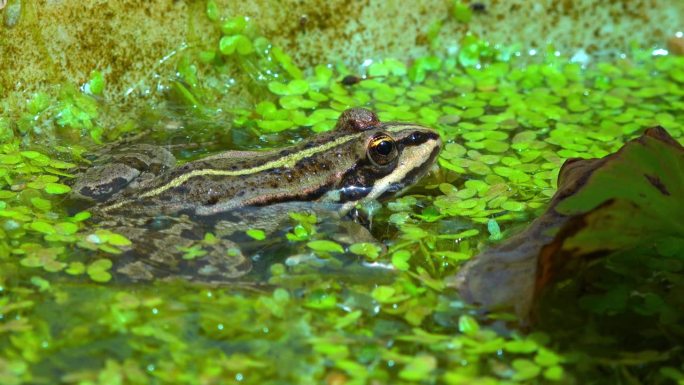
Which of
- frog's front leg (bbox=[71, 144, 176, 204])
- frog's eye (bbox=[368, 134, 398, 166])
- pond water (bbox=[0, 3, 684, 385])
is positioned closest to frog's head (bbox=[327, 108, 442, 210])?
frog's eye (bbox=[368, 134, 398, 166])

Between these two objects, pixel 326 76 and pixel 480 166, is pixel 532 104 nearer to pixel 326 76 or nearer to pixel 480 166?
pixel 480 166

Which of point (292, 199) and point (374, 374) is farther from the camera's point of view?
point (292, 199)

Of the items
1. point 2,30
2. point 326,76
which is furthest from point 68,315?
point 326,76

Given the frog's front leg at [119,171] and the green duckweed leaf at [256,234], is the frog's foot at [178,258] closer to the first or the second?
the green duckweed leaf at [256,234]

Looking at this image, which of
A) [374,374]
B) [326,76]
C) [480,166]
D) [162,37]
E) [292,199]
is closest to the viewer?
[374,374]


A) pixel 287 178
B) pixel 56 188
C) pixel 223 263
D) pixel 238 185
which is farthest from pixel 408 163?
pixel 56 188

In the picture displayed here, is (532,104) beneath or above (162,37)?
beneath

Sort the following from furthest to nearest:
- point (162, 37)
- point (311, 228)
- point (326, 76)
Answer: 1. point (326, 76)
2. point (162, 37)
3. point (311, 228)

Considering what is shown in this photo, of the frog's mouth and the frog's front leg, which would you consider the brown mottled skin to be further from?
the frog's front leg
